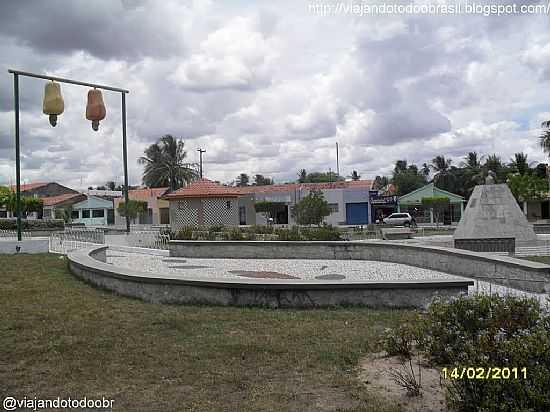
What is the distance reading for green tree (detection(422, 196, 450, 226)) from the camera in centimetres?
4862

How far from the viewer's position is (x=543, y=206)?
51062 millimetres

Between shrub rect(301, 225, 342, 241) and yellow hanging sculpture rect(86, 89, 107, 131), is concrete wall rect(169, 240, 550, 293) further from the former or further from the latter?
yellow hanging sculpture rect(86, 89, 107, 131)

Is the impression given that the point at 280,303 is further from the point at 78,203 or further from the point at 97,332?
the point at 78,203

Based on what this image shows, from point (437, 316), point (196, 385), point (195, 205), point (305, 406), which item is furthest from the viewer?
point (195, 205)

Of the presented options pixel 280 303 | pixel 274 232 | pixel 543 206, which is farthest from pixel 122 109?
pixel 543 206

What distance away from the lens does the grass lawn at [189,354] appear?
4.03 m

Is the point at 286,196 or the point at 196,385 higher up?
the point at 286,196

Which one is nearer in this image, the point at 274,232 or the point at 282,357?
the point at 282,357

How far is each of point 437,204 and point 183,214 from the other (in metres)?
26.8

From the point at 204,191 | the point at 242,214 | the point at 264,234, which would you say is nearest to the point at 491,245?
the point at 264,234

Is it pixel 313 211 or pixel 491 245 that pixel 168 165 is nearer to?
pixel 313 211

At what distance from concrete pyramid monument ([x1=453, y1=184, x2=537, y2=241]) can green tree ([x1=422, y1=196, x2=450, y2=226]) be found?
Answer: 30237mm

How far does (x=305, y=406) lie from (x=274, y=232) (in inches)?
692
